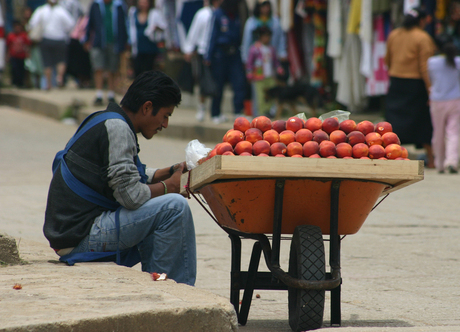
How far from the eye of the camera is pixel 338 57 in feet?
36.1

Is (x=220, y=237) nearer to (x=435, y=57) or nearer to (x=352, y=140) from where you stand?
(x=352, y=140)

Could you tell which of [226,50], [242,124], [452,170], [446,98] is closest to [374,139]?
[242,124]

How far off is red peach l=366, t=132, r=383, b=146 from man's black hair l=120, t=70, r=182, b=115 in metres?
1.02

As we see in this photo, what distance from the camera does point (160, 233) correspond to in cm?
349

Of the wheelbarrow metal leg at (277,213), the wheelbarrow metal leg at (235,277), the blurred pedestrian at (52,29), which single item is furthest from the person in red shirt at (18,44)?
the wheelbarrow metal leg at (277,213)

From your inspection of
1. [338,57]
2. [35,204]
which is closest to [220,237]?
[35,204]

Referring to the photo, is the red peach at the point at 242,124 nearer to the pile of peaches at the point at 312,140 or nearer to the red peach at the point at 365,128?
the pile of peaches at the point at 312,140

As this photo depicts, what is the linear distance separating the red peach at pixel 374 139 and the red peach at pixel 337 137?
0.11 m

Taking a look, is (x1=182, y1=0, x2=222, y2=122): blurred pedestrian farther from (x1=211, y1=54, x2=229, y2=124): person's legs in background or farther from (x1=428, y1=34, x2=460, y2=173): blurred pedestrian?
(x1=428, y1=34, x2=460, y2=173): blurred pedestrian

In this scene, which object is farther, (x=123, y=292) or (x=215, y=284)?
(x=215, y=284)

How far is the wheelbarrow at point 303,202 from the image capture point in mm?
3062

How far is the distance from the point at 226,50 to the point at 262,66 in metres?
0.62

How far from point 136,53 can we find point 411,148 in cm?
558

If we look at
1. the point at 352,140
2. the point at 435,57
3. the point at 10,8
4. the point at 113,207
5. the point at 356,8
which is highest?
the point at 10,8
